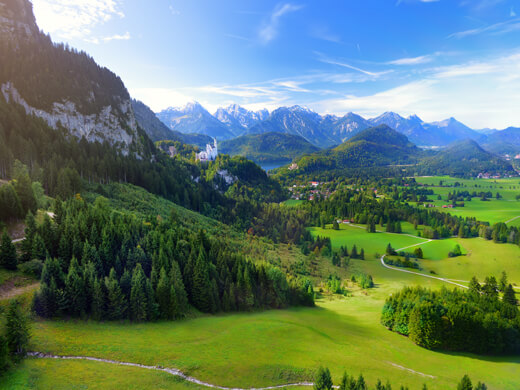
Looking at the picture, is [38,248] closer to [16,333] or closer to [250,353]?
[16,333]

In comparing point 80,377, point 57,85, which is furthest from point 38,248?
point 57,85

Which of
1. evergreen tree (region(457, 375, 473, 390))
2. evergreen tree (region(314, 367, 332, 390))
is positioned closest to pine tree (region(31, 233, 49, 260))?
evergreen tree (region(314, 367, 332, 390))

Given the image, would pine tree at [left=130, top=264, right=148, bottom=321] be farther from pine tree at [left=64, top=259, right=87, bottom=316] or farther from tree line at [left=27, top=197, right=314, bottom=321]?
pine tree at [left=64, top=259, right=87, bottom=316]

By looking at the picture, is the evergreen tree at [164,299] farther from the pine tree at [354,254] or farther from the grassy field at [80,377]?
the pine tree at [354,254]

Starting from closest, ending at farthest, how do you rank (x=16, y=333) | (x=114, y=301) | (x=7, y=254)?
(x=16, y=333) → (x=114, y=301) → (x=7, y=254)

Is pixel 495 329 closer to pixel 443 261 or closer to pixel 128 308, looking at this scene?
pixel 128 308

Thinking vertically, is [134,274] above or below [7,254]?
below

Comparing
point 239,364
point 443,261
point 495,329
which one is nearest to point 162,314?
point 239,364
